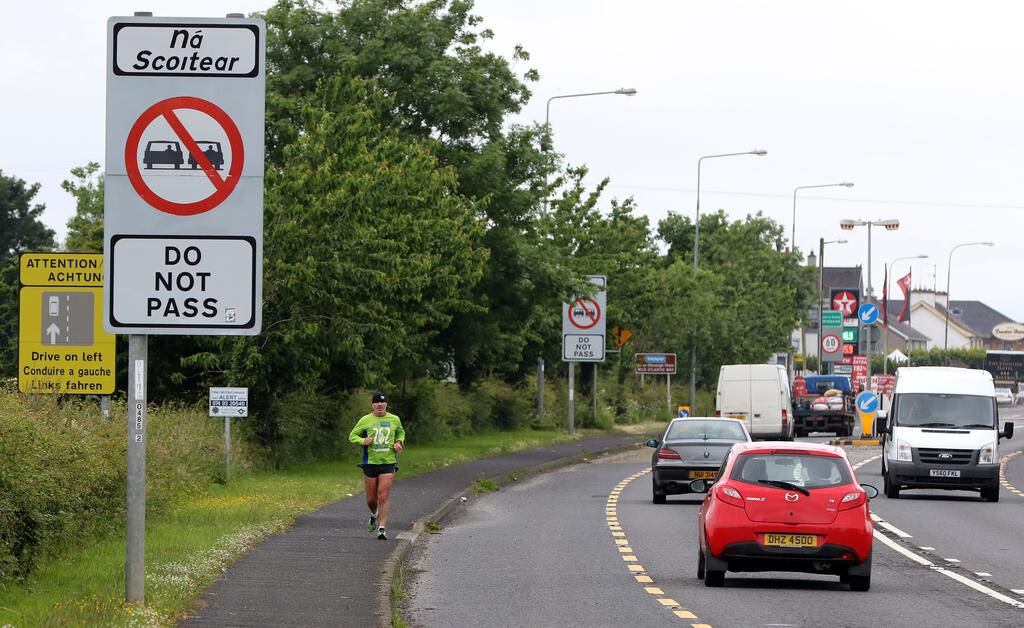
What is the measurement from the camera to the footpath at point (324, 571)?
531 inches

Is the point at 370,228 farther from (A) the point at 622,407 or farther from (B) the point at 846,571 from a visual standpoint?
(A) the point at 622,407

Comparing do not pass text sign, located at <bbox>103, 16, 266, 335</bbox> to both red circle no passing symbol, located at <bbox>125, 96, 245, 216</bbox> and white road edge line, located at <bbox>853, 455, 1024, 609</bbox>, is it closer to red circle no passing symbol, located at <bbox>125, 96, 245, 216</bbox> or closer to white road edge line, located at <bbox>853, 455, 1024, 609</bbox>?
red circle no passing symbol, located at <bbox>125, 96, 245, 216</bbox>

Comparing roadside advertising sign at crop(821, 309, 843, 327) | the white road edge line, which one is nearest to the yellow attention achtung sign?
the white road edge line

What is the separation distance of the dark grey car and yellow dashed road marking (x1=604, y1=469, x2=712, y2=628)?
906mm

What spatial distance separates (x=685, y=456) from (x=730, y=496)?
505 inches

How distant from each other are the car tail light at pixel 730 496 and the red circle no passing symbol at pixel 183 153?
7.21m

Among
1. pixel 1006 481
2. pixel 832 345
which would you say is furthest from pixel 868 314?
pixel 1006 481

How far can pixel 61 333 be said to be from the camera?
71.3ft

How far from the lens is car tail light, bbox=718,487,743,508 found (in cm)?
1680

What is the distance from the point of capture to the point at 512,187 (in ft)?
141

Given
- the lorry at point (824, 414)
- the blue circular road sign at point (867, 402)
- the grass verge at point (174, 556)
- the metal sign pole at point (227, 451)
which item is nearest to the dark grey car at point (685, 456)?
the grass verge at point (174, 556)

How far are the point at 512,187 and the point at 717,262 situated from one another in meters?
54.0

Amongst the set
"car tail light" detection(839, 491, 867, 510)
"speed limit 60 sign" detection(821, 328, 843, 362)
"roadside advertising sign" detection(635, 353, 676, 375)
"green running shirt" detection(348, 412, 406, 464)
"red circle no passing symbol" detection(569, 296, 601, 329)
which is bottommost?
"car tail light" detection(839, 491, 867, 510)

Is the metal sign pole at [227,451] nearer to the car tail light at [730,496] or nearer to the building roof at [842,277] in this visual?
the car tail light at [730,496]
